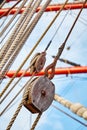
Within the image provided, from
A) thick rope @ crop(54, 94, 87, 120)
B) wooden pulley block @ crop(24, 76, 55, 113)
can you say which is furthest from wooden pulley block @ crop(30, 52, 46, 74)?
thick rope @ crop(54, 94, 87, 120)

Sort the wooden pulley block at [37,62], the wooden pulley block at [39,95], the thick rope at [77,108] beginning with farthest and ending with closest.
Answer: the thick rope at [77,108]
the wooden pulley block at [37,62]
the wooden pulley block at [39,95]

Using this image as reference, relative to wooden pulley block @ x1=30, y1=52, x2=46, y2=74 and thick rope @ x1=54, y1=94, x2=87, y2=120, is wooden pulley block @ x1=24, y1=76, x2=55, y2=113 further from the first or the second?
thick rope @ x1=54, y1=94, x2=87, y2=120

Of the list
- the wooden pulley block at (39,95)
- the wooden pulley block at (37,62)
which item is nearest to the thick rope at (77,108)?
the wooden pulley block at (37,62)

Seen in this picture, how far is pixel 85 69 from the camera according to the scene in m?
14.2

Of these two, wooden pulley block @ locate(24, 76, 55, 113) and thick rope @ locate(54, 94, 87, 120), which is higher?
wooden pulley block @ locate(24, 76, 55, 113)

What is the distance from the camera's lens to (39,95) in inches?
117

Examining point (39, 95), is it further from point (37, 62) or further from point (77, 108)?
point (77, 108)

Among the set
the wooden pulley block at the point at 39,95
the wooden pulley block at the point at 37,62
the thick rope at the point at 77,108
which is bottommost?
the thick rope at the point at 77,108

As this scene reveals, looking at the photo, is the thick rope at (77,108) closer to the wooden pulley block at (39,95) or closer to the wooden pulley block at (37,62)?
the wooden pulley block at (37,62)

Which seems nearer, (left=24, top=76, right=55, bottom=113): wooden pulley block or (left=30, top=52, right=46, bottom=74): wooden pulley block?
(left=24, top=76, right=55, bottom=113): wooden pulley block

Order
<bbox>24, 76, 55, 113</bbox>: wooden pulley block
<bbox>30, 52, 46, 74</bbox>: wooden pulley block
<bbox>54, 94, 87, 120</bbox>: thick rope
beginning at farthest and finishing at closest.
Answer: <bbox>54, 94, 87, 120</bbox>: thick rope, <bbox>30, 52, 46, 74</bbox>: wooden pulley block, <bbox>24, 76, 55, 113</bbox>: wooden pulley block

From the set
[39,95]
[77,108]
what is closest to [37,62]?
[39,95]

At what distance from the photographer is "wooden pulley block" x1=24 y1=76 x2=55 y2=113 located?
293cm

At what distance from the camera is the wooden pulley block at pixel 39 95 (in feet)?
9.61
